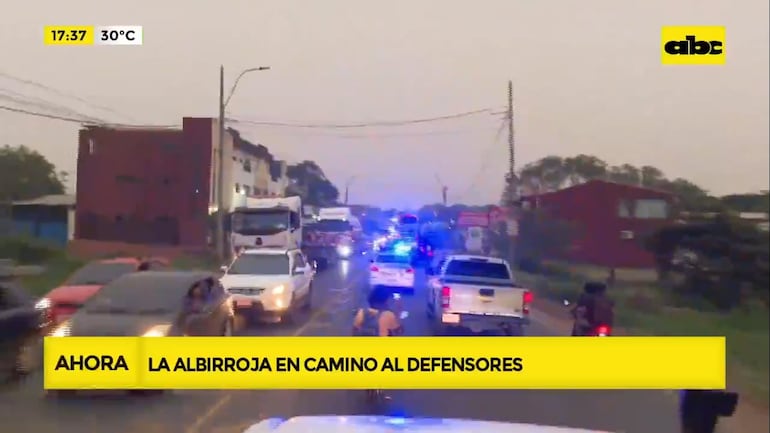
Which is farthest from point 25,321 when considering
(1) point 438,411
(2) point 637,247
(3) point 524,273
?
(2) point 637,247

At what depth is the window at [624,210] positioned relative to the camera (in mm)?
3782

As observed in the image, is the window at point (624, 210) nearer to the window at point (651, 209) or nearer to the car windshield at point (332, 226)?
the window at point (651, 209)

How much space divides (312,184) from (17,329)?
1272 mm

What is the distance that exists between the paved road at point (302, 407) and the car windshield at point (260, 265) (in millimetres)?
385

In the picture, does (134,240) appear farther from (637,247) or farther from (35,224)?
(637,247)


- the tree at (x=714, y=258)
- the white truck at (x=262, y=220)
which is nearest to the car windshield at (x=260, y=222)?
the white truck at (x=262, y=220)

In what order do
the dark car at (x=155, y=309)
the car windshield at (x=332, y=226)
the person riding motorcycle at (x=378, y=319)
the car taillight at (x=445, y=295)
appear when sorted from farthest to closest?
the car taillight at (x=445, y=295) < the car windshield at (x=332, y=226) < the person riding motorcycle at (x=378, y=319) < the dark car at (x=155, y=309)

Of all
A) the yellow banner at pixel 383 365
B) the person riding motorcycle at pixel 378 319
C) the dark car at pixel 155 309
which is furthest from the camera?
the person riding motorcycle at pixel 378 319

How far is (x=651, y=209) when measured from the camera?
12.1 feet

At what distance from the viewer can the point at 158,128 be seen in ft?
11.4

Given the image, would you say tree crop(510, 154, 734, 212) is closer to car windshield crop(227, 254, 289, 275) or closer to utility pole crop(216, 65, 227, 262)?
utility pole crop(216, 65, 227, 262)

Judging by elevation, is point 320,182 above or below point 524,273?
above

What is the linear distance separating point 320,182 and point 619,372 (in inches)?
54.5

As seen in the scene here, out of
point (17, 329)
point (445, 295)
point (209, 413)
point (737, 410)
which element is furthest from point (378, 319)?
point (737, 410)
